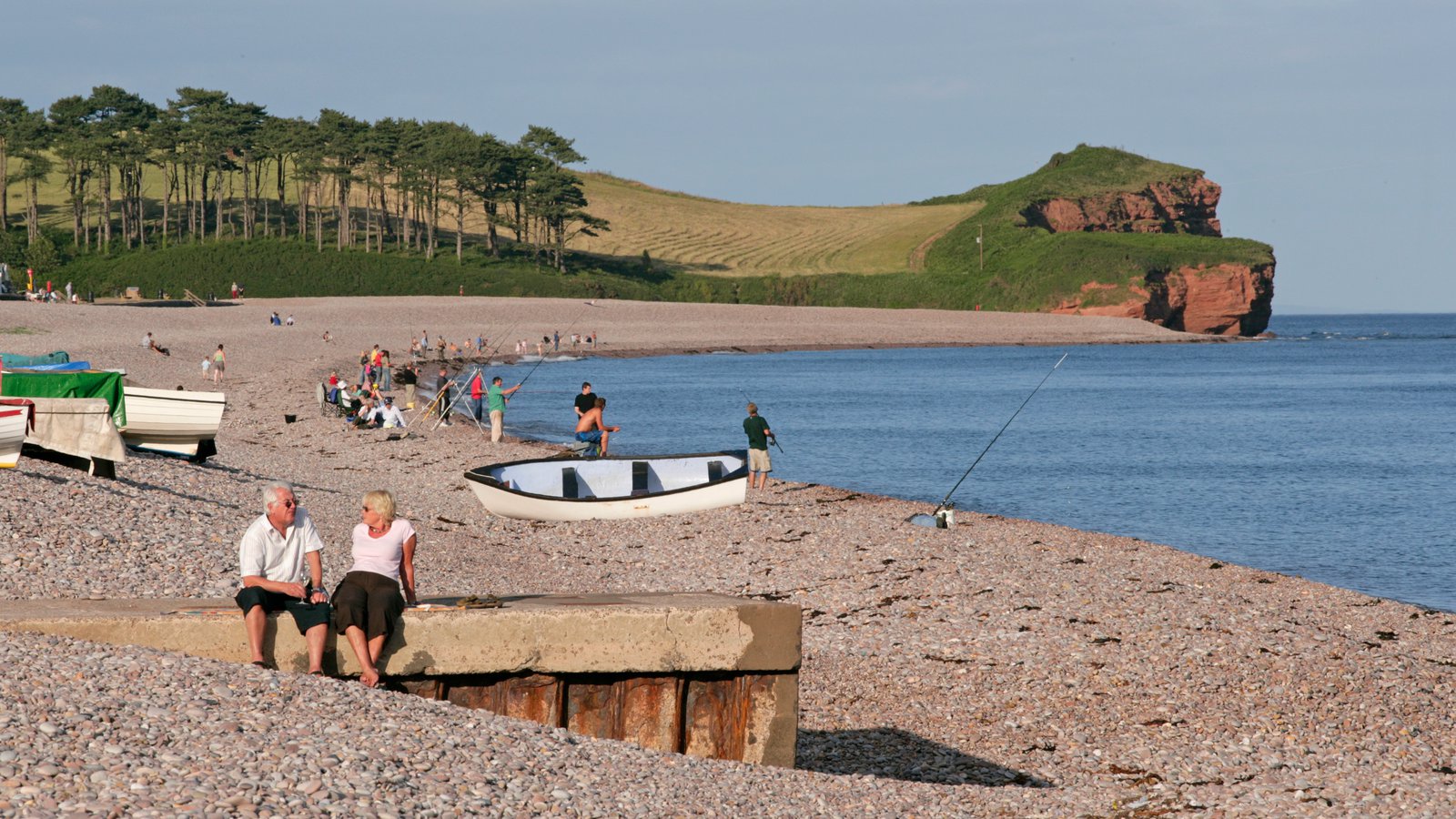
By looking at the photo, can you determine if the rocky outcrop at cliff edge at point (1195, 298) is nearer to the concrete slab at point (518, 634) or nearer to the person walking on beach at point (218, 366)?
the person walking on beach at point (218, 366)

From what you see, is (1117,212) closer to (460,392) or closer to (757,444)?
(460,392)

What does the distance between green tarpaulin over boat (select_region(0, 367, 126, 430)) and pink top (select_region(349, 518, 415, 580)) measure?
42.5ft

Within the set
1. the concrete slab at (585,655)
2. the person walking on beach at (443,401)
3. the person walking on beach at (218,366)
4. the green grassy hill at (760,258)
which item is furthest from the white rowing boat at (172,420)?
the green grassy hill at (760,258)

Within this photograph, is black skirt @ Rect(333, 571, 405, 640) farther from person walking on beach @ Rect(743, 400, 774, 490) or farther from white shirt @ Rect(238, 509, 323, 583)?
person walking on beach @ Rect(743, 400, 774, 490)

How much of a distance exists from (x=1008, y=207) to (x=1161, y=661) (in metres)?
159

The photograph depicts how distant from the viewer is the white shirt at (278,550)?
8.76 m

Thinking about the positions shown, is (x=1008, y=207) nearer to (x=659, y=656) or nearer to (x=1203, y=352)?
(x=1203, y=352)

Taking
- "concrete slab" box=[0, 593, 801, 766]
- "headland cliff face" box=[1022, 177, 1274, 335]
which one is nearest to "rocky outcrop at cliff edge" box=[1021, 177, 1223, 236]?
"headland cliff face" box=[1022, 177, 1274, 335]

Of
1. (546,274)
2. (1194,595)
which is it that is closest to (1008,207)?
(546,274)

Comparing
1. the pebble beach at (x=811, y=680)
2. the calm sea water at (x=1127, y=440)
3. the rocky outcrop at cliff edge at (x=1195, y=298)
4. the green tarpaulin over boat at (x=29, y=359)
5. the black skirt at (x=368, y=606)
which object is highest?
the rocky outcrop at cliff edge at (x=1195, y=298)

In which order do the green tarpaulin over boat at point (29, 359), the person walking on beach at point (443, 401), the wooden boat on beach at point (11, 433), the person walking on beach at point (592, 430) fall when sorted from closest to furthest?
the wooden boat on beach at point (11, 433) → the green tarpaulin over boat at point (29, 359) → the person walking on beach at point (592, 430) → the person walking on beach at point (443, 401)

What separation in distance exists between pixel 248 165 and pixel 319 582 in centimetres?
10909

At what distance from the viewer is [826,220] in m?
186

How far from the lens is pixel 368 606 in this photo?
8695 mm
